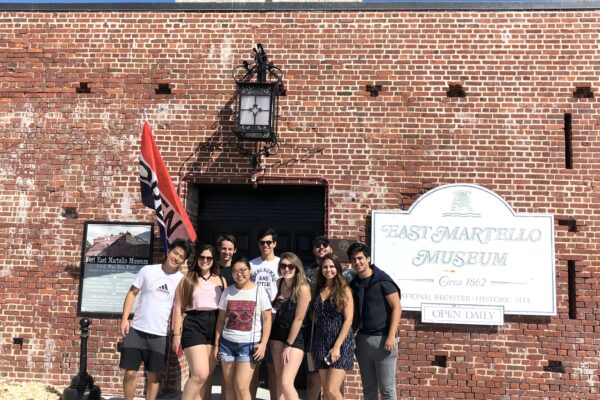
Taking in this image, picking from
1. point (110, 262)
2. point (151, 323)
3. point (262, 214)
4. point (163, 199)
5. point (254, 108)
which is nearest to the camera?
point (151, 323)

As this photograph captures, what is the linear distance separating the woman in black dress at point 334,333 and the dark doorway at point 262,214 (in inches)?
106

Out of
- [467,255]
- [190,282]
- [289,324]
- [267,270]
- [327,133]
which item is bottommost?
[289,324]

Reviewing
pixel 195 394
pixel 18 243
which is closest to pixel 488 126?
pixel 195 394

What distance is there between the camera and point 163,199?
668 cm

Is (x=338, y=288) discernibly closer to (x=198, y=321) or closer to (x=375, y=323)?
(x=375, y=323)

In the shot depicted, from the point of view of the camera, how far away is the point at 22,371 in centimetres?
703

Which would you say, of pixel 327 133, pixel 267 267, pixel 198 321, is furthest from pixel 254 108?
pixel 198 321

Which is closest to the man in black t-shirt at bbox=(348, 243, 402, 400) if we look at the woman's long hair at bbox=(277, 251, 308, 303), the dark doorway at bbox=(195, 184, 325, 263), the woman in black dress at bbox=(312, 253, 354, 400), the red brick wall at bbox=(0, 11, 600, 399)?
the woman in black dress at bbox=(312, 253, 354, 400)

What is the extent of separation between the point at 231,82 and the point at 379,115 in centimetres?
213

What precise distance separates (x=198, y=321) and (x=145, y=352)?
72 centimetres

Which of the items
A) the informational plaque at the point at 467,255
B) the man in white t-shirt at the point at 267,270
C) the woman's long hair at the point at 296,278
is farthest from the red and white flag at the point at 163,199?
the informational plaque at the point at 467,255

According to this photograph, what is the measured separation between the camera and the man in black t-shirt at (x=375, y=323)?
4.80 metres

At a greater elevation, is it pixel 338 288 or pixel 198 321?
pixel 338 288

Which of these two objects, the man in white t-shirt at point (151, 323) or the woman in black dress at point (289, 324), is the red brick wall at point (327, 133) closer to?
the man in white t-shirt at point (151, 323)
